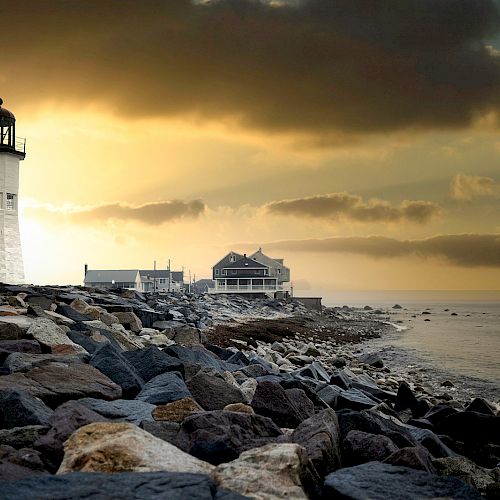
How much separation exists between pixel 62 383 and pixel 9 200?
31.2m

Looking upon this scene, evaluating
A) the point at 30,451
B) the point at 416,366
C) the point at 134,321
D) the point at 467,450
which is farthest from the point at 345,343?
the point at 30,451

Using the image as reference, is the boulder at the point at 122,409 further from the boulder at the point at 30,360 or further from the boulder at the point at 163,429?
the boulder at the point at 30,360

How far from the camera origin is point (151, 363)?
7363mm

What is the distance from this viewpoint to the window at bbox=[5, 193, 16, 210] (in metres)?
34.3

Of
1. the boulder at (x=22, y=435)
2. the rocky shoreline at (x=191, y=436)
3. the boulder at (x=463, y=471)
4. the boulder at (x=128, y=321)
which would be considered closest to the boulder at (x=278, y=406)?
the rocky shoreline at (x=191, y=436)

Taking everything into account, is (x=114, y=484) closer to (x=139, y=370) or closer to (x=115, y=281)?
(x=139, y=370)

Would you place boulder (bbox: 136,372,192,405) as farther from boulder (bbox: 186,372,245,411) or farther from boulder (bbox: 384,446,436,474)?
boulder (bbox: 384,446,436,474)

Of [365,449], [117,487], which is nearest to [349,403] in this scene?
[365,449]

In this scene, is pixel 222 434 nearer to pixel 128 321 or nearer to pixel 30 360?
pixel 30 360

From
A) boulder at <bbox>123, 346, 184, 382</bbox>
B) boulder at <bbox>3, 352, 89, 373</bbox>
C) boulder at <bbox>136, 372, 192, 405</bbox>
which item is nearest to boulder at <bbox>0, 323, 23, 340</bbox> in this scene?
boulder at <bbox>3, 352, 89, 373</bbox>

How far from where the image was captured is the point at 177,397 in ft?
19.6

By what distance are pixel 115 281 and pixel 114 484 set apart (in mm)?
83852

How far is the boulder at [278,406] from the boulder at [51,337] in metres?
2.88

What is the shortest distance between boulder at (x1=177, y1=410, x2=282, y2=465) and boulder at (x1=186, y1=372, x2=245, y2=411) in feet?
4.53
